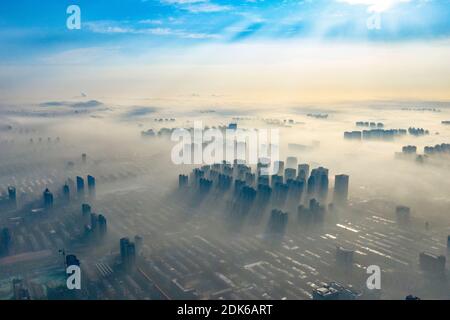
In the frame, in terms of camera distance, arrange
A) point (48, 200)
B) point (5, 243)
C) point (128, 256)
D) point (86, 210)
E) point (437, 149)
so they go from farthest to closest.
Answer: point (437, 149), point (48, 200), point (86, 210), point (5, 243), point (128, 256)

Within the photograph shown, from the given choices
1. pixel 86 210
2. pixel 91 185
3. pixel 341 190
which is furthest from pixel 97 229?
pixel 341 190

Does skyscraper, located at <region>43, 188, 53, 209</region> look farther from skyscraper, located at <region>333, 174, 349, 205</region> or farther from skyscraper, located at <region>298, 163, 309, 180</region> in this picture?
skyscraper, located at <region>333, 174, 349, 205</region>

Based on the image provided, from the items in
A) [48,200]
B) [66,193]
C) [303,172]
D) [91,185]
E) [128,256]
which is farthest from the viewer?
[303,172]

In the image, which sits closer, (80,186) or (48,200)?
(48,200)

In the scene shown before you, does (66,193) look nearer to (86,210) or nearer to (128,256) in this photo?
(86,210)

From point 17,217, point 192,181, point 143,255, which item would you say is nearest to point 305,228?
point 143,255

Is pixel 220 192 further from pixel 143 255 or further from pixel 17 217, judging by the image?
pixel 17 217

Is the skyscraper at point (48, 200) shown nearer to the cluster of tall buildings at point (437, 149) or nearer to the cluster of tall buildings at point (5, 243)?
the cluster of tall buildings at point (5, 243)

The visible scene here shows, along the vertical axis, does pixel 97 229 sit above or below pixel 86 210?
below

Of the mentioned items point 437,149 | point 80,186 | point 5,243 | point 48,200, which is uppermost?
point 437,149

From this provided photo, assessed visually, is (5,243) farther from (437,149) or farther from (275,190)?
(437,149)

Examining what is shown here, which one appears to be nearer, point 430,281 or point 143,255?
point 430,281
